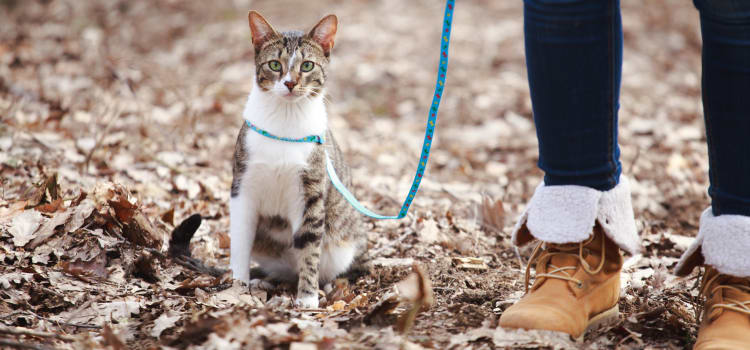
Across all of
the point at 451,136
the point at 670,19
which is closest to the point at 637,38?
the point at 670,19

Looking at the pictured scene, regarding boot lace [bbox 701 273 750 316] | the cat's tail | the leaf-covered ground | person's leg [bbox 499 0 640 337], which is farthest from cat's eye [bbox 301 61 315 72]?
boot lace [bbox 701 273 750 316]

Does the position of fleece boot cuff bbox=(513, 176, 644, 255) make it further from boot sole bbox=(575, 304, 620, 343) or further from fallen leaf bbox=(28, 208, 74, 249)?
fallen leaf bbox=(28, 208, 74, 249)

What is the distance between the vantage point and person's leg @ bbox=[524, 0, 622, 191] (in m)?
2.05

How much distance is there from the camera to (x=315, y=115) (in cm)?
302

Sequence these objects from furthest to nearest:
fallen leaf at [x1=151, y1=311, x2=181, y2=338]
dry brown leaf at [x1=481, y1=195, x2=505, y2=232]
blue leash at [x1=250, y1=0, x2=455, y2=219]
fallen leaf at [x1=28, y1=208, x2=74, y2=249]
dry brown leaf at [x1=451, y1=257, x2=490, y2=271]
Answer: dry brown leaf at [x1=481, y1=195, x2=505, y2=232] < dry brown leaf at [x1=451, y1=257, x2=490, y2=271] < fallen leaf at [x1=28, y1=208, x2=74, y2=249] < blue leash at [x1=250, y1=0, x2=455, y2=219] < fallen leaf at [x1=151, y1=311, x2=181, y2=338]

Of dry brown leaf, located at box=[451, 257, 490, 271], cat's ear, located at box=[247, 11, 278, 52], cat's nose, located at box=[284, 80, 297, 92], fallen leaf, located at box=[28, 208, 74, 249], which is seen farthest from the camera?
dry brown leaf, located at box=[451, 257, 490, 271]

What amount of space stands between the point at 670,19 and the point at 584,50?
343 inches

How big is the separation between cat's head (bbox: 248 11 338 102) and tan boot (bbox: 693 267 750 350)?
1840 millimetres

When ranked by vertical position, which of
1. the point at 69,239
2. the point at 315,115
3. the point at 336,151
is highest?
the point at 315,115

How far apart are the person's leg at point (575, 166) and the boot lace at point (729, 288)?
28 centimetres

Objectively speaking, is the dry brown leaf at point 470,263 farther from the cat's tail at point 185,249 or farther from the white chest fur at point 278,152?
the cat's tail at point 185,249

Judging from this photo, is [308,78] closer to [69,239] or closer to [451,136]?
[69,239]

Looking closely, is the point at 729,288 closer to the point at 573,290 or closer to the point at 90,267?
the point at 573,290

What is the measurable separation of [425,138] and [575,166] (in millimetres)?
589
